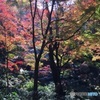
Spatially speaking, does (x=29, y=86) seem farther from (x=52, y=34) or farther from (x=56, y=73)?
(x=52, y=34)

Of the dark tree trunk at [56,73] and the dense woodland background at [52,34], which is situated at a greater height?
the dense woodland background at [52,34]

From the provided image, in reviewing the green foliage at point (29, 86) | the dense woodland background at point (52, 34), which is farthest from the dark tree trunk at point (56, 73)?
the green foliage at point (29, 86)

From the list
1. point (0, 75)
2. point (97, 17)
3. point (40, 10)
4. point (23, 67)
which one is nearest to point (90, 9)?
point (97, 17)

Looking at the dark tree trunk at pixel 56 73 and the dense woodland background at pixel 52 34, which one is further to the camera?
the dark tree trunk at pixel 56 73

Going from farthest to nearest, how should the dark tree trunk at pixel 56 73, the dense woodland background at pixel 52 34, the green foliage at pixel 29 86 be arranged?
1. the green foliage at pixel 29 86
2. the dark tree trunk at pixel 56 73
3. the dense woodland background at pixel 52 34

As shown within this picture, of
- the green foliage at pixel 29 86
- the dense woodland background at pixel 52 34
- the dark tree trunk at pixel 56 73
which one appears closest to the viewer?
the dense woodland background at pixel 52 34

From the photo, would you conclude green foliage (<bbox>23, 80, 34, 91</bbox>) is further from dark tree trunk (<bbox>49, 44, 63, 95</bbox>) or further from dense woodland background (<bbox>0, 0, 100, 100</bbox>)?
dark tree trunk (<bbox>49, 44, 63, 95</bbox>)

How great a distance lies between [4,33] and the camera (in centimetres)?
1292

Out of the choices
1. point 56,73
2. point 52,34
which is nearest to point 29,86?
point 56,73

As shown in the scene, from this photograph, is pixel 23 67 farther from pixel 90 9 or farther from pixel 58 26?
pixel 90 9

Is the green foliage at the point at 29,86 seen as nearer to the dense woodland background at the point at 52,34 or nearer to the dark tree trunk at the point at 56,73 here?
the dense woodland background at the point at 52,34

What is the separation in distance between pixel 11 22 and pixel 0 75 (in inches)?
249

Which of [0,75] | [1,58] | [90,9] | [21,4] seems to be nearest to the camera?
[90,9]

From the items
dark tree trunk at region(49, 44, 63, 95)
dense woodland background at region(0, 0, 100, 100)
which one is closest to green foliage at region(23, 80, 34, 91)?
dense woodland background at region(0, 0, 100, 100)
